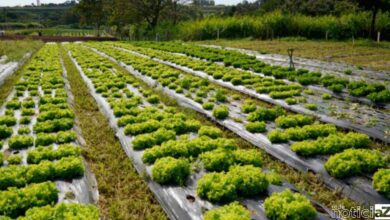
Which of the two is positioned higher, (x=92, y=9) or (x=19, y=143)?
(x=92, y=9)

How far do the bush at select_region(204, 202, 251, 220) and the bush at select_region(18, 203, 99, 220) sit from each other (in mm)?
1647

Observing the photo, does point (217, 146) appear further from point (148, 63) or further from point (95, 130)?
point (148, 63)

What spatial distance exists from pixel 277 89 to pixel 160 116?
16.8ft

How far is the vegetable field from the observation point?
570 centimetres

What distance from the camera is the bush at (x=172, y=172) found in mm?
6461

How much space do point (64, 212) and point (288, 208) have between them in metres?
3.12

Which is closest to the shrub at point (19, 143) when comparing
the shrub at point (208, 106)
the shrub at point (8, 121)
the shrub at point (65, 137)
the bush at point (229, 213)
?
the shrub at point (65, 137)

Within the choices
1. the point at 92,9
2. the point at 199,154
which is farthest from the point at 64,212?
the point at 92,9

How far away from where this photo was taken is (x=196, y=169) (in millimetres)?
6914

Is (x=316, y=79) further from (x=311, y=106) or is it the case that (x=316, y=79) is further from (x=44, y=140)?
(x=44, y=140)

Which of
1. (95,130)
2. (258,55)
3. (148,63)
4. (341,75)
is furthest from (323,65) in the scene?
(95,130)

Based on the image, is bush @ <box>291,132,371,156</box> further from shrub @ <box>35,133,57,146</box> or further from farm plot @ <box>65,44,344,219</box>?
shrub @ <box>35,133,57,146</box>

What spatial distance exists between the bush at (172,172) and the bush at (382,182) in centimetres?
314

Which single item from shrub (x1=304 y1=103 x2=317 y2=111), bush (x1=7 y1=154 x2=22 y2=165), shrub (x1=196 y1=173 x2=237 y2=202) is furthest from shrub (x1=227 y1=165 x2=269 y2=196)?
shrub (x1=304 y1=103 x2=317 y2=111)
